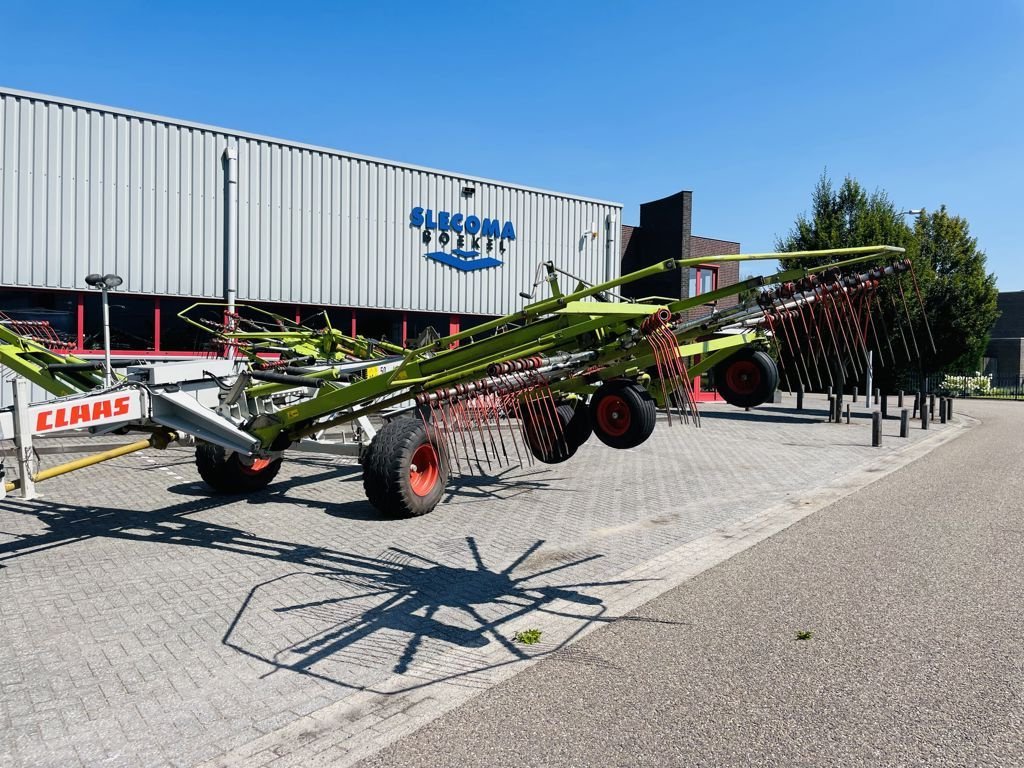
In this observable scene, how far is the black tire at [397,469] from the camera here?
7848 millimetres

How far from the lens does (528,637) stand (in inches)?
195

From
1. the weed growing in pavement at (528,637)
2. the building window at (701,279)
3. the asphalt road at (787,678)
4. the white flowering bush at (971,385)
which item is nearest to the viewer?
the asphalt road at (787,678)

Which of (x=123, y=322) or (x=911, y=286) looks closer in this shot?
(x=123, y=322)

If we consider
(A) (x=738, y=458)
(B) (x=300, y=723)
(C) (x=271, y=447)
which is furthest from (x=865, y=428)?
(B) (x=300, y=723)

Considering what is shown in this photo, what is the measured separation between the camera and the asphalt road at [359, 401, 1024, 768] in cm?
357

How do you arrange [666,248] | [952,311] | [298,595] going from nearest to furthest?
[298,595] < [952,311] < [666,248]

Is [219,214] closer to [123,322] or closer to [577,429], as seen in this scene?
[123,322]

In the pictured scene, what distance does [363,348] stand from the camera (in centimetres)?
1246

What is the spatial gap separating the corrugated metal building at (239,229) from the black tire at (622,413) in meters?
11.8

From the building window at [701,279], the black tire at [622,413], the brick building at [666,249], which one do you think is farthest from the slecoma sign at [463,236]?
the black tire at [622,413]

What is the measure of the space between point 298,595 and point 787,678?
330 cm

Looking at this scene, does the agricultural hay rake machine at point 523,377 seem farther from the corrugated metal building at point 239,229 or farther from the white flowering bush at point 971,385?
the white flowering bush at point 971,385

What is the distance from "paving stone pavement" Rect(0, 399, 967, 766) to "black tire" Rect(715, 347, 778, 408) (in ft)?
4.83

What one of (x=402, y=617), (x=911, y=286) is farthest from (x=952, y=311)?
(x=402, y=617)
